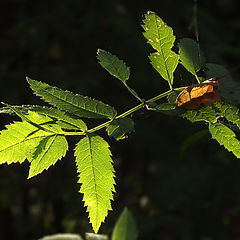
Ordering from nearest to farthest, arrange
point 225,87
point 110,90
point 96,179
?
point 96,179 < point 225,87 < point 110,90

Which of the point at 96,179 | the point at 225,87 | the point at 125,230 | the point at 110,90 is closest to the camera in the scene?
the point at 96,179

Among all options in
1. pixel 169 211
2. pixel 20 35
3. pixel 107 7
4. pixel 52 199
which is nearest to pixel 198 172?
pixel 169 211

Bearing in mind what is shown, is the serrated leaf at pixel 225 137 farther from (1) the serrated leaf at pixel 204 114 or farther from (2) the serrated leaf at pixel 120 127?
(2) the serrated leaf at pixel 120 127

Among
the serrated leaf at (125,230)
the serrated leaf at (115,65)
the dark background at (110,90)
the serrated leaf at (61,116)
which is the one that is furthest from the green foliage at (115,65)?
the dark background at (110,90)

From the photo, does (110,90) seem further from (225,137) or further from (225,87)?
(225,137)

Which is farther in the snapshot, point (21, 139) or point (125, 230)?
point (125, 230)

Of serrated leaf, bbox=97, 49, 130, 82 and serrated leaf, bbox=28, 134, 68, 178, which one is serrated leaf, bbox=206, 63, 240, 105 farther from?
serrated leaf, bbox=28, 134, 68, 178

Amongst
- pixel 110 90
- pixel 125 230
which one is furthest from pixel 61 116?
pixel 110 90

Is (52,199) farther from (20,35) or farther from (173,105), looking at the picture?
(173,105)
